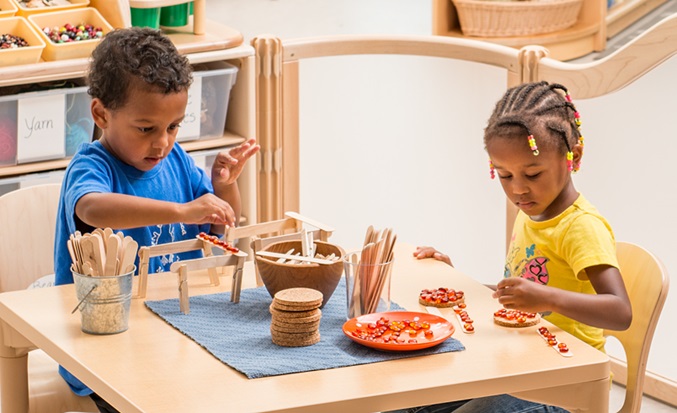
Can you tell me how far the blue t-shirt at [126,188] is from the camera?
6.40ft

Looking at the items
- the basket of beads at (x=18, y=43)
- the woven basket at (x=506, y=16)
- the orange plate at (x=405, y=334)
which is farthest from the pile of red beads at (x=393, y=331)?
the woven basket at (x=506, y=16)

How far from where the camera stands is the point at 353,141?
118 inches

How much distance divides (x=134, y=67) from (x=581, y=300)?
0.85m

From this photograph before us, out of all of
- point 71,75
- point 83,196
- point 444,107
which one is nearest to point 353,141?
point 444,107

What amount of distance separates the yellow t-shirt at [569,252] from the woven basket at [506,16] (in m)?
3.11

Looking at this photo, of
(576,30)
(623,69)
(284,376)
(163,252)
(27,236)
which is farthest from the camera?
(576,30)

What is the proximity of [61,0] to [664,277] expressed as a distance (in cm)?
180

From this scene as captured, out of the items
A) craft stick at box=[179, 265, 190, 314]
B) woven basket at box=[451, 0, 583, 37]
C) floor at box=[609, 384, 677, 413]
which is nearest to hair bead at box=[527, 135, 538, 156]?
craft stick at box=[179, 265, 190, 314]

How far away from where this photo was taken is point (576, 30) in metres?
5.34

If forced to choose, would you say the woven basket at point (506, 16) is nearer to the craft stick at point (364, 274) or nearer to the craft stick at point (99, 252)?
the craft stick at point (364, 274)

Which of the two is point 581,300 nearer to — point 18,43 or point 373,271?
point 373,271

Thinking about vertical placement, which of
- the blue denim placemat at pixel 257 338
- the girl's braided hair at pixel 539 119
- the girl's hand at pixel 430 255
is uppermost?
the girl's braided hair at pixel 539 119

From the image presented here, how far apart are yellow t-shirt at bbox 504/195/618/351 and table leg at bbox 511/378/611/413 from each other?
265mm

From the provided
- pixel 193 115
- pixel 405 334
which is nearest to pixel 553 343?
pixel 405 334
